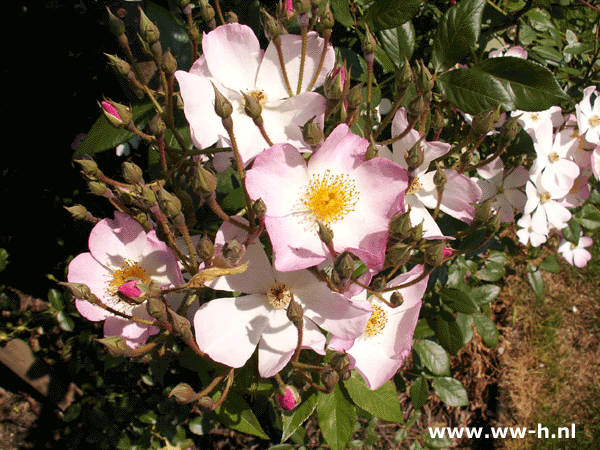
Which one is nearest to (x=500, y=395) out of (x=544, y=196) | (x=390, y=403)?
(x=544, y=196)

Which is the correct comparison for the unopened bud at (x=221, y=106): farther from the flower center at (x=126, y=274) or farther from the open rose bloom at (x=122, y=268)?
the flower center at (x=126, y=274)

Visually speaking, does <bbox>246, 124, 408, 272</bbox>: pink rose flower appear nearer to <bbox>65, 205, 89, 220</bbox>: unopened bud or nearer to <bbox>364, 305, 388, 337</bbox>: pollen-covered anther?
<bbox>364, 305, 388, 337</bbox>: pollen-covered anther

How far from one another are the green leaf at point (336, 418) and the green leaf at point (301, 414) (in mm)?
26

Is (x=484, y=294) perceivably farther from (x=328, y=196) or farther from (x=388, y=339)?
(x=328, y=196)

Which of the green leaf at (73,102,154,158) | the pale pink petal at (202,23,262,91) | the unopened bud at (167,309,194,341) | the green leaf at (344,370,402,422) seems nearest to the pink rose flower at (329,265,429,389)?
the green leaf at (344,370,402,422)

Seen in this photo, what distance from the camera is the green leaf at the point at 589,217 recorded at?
1.72 meters

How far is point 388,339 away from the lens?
991mm

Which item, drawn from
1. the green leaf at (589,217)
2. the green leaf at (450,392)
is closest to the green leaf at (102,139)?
the green leaf at (450,392)

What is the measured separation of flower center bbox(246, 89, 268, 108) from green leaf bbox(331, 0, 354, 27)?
0.36 m

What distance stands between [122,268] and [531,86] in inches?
39.8

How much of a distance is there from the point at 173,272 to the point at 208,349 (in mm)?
177

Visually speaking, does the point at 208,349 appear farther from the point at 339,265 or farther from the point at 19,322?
the point at 19,322

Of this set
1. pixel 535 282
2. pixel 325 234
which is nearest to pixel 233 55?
pixel 325 234

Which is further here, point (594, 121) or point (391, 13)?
point (594, 121)
